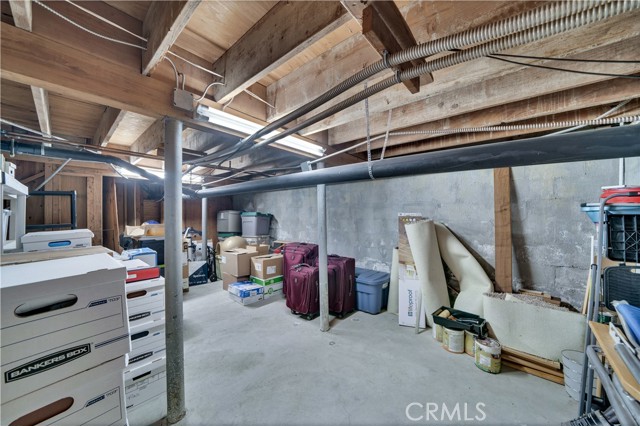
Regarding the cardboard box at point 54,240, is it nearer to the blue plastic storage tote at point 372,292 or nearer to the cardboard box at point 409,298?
the blue plastic storage tote at point 372,292

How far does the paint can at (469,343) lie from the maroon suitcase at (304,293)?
1753mm

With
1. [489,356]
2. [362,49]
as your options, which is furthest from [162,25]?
[489,356]

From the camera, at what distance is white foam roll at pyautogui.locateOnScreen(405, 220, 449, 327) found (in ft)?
9.38

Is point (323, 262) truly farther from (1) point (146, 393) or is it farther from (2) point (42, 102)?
(2) point (42, 102)

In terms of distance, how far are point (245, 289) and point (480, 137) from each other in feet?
12.2

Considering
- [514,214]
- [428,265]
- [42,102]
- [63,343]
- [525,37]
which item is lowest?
[428,265]

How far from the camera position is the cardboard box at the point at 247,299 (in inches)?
145

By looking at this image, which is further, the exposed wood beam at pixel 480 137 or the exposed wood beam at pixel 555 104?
the exposed wood beam at pixel 480 137

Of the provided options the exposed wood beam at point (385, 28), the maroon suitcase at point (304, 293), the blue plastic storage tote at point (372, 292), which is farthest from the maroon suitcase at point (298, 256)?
the exposed wood beam at point (385, 28)

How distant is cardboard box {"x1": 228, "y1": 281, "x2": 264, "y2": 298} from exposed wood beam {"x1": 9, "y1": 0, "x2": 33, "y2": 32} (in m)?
3.36

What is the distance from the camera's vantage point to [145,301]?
5.33ft

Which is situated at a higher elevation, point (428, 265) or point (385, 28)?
point (385, 28)

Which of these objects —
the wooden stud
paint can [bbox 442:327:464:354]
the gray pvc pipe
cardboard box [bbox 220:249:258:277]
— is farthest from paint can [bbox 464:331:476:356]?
cardboard box [bbox 220:249:258:277]

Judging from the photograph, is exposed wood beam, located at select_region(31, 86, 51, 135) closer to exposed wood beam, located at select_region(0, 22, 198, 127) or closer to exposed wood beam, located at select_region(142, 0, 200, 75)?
exposed wood beam, located at select_region(0, 22, 198, 127)
